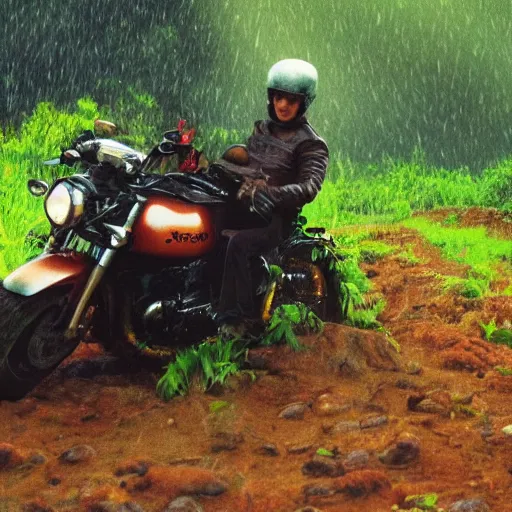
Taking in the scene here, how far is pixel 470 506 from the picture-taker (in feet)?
8.87

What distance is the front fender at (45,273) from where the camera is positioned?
11.1ft

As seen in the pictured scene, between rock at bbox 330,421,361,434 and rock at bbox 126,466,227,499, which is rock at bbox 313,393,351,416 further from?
rock at bbox 126,466,227,499

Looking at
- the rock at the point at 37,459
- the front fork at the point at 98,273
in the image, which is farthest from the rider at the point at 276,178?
the rock at the point at 37,459

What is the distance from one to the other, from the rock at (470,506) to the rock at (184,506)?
33.7 inches

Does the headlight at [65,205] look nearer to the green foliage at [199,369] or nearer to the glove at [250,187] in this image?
the glove at [250,187]

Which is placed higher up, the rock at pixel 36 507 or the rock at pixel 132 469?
the rock at pixel 132 469

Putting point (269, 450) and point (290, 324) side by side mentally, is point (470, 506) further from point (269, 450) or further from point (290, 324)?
point (290, 324)

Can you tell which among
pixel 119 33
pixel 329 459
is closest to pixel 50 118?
pixel 119 33

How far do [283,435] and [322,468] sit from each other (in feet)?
1.44

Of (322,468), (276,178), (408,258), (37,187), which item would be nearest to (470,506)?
(322,468)

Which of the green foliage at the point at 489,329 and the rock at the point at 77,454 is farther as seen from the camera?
the green foliage at the point at 489,329

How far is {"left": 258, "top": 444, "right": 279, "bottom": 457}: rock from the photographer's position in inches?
129

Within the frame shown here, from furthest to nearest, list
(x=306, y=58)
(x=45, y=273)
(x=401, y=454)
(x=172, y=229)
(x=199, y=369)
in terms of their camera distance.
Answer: (x=306, y=58) < (x=199, y=369) < (x=172, y=229) < (x=45, y=273) < (x=401, y=454)

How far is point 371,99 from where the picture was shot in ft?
46.9
